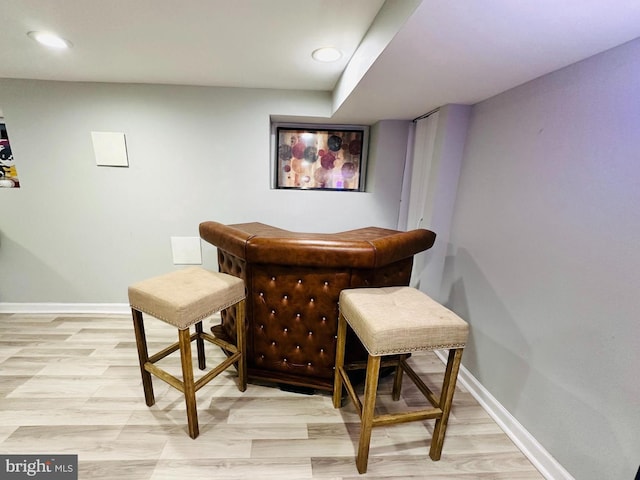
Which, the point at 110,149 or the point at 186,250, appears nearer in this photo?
the point at 110,149

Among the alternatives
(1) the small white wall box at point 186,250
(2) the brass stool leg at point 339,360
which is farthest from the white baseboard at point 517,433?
(1) the small white wall box at point 186,250

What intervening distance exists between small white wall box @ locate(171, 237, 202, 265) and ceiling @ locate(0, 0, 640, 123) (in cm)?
134

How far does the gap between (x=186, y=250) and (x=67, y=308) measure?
1.29 metres

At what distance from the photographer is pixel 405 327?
1.02 meters

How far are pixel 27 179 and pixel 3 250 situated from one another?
0.71 meters

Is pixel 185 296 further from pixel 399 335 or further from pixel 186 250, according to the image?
pixel 186 250

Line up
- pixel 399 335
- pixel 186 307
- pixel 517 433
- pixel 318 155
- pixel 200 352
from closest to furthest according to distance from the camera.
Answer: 1. pixel 399 335
2. pixel 186 307
3. pixel 517 433
4. pixel 200 352
5. pixel 318 155

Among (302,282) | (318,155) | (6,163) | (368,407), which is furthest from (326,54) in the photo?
(6,163)

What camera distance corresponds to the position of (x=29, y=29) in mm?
1339

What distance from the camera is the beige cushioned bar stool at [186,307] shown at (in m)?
1.16

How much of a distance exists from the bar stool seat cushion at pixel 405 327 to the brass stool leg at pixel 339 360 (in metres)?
0.22

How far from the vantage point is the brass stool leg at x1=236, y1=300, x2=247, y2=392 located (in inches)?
56.5

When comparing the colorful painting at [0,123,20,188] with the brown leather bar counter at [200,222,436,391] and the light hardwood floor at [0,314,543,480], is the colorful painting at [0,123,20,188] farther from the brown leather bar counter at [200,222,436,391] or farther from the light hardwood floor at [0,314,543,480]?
the brown leather bar counter at [200,222,436,391]

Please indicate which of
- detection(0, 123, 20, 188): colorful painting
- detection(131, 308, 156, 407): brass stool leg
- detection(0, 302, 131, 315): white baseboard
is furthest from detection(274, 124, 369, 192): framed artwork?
detection(0, 123, 20, 188): colorful painting
